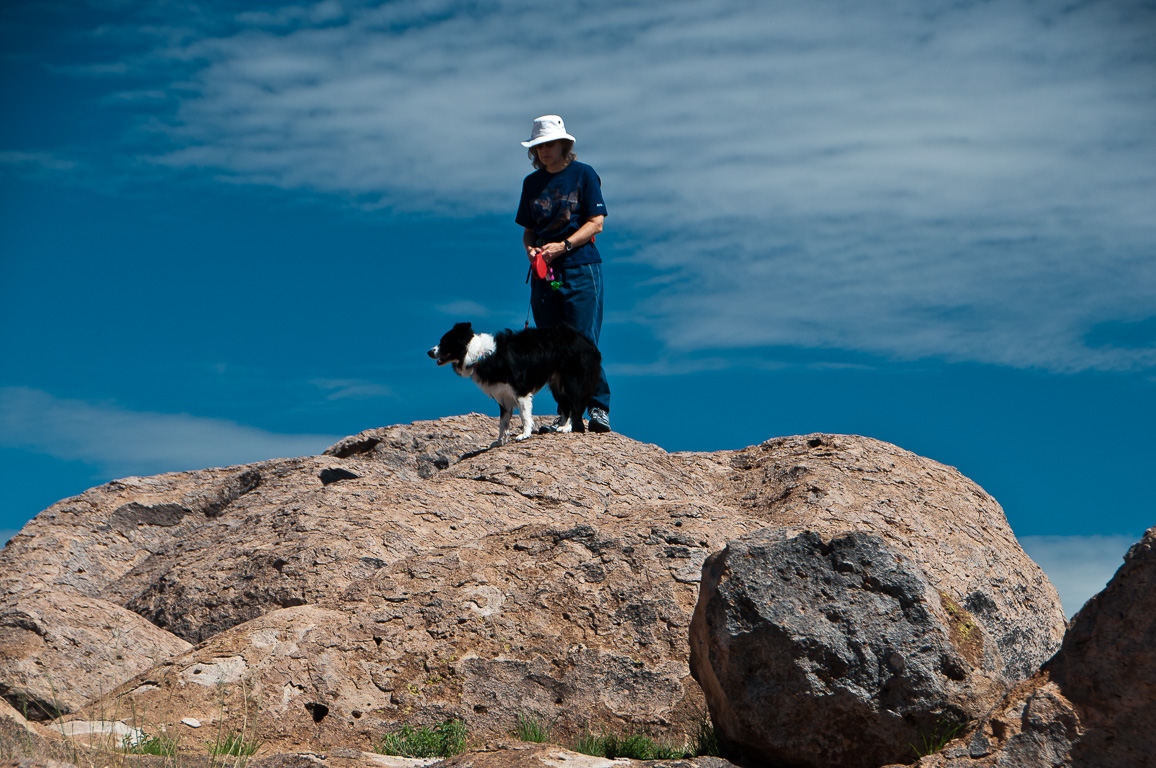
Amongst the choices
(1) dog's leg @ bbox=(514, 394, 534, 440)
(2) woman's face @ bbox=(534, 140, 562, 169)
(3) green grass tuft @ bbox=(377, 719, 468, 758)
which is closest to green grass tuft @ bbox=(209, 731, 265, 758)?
(3) green grass tuft @ bbox=(377, 719, 468, 758)

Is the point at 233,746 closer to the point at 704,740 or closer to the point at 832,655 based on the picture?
the point at 704,740

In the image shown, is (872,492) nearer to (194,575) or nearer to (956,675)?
(956,675)

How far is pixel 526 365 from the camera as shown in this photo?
31.2 feet

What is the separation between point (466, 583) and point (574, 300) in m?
3.88

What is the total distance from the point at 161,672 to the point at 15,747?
145cm

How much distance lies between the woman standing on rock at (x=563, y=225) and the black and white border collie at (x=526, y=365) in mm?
265

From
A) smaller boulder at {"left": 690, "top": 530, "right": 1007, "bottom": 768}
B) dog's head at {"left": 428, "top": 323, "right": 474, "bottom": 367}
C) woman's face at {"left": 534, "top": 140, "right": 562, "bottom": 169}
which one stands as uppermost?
woman's face at {"left": 534, "top": 140, "right": 562, "bottom": 169}

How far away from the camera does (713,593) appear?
4.79 m

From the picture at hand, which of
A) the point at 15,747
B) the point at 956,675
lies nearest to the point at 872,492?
the point at 956,675

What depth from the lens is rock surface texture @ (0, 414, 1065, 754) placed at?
5652 mm

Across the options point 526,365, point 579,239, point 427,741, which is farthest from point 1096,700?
point 579,239

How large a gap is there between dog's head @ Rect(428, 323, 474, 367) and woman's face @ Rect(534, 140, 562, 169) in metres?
1.64

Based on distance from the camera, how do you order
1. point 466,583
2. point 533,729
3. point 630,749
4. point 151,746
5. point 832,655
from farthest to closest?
1. point 466,583
2. point 533,729
3. point 630,749
4. point 151,746
5. point 832,655

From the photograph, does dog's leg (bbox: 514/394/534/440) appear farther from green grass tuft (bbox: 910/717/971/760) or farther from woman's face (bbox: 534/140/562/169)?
green grass tuft (bbox: 910/717/971/760)
